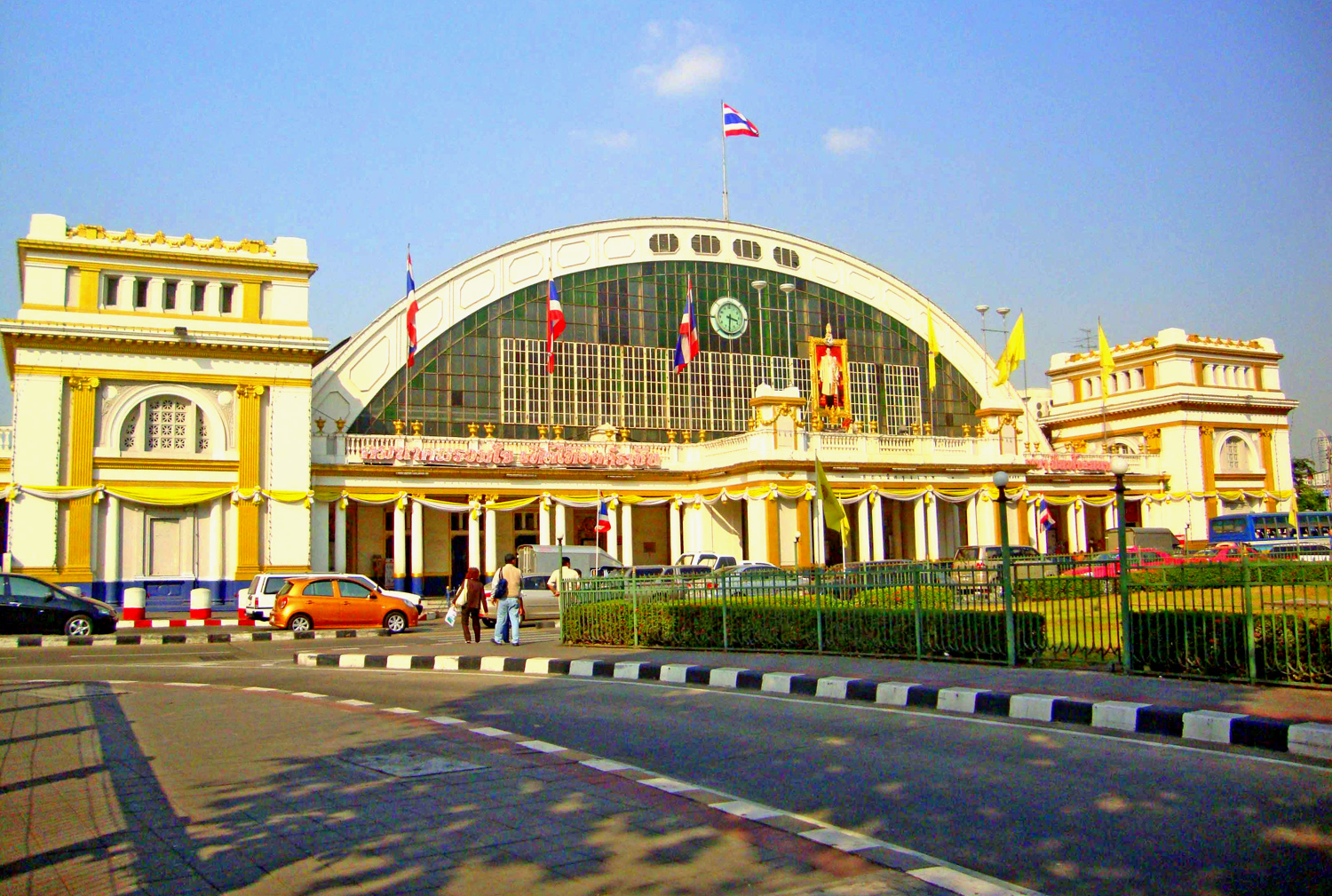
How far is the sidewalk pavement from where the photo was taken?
10.7m

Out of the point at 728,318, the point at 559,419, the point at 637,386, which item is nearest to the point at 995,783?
the point at 559,419

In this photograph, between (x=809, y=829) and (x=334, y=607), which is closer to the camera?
(x=809, y=829)

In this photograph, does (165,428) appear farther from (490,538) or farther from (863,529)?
(863,529)

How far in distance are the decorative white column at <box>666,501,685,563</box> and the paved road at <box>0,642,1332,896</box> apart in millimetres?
31256

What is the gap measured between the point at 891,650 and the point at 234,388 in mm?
28233

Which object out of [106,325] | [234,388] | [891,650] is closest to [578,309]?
[234,388]

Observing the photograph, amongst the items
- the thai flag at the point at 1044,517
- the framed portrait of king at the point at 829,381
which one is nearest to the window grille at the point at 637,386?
the framed portrait of king at the point at 829,381

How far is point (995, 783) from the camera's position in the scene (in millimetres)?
8133

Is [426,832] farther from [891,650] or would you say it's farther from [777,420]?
[777,420]

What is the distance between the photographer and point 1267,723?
948cm

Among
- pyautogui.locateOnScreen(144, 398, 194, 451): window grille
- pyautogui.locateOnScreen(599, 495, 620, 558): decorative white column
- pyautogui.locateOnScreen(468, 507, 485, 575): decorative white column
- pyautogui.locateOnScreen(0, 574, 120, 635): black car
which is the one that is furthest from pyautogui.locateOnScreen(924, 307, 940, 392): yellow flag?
pyautogui.locateOnScreen(0, 574, 120, 635): black car

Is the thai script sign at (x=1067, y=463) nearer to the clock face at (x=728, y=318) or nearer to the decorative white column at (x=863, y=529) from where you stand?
the decorative white column at (x=863, y=529)

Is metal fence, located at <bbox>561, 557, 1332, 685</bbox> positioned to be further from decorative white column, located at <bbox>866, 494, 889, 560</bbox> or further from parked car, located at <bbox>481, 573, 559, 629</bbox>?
decorative white column, located at <bbox>866, 494, 889, 560</bbox>

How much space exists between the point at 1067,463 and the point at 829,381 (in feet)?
38.2
